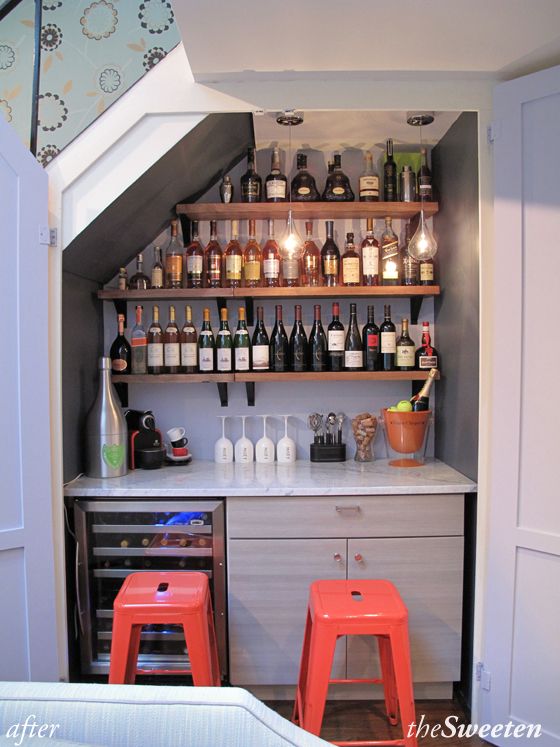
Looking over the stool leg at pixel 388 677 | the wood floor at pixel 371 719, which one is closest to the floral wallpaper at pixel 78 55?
the stool leg at pixel 388 677

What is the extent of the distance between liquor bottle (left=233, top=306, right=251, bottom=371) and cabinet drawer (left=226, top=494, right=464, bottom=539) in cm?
64

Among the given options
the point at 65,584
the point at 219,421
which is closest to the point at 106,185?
the point at 219,421

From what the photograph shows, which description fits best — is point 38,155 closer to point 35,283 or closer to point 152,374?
point 35,283

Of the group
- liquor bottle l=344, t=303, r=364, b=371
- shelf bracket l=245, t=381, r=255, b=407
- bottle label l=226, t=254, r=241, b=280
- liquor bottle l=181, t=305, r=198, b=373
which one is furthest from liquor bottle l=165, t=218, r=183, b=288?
liquor bottle l=344, t=303, r=364, b=371

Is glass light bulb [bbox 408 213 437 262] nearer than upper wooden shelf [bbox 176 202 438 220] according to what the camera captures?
Yes

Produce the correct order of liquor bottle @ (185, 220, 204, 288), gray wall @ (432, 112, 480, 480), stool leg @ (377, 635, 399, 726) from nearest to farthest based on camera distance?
1. stool leg @ (377, 635, 399, 726)
2. gray wall @ (432, 112, 480, 480)
3. liquor bottle @ (185, 220, 204, 288)

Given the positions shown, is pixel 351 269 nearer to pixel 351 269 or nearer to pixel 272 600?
pixel 351 269

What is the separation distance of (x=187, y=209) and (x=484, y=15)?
135cm

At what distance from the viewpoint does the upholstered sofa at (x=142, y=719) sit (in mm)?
862

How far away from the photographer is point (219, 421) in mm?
2787

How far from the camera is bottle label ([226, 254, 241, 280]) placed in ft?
8.42

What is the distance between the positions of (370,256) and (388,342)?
1.29 feet

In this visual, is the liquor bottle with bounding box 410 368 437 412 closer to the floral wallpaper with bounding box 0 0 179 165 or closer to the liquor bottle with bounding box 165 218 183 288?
the liquor bottle with bounding box 165 218 183 288

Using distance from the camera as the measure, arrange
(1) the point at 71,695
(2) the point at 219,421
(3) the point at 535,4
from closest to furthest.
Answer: (1) the point at 71,695 → (3) the point at 535,4 → (2) the point at 219,421
